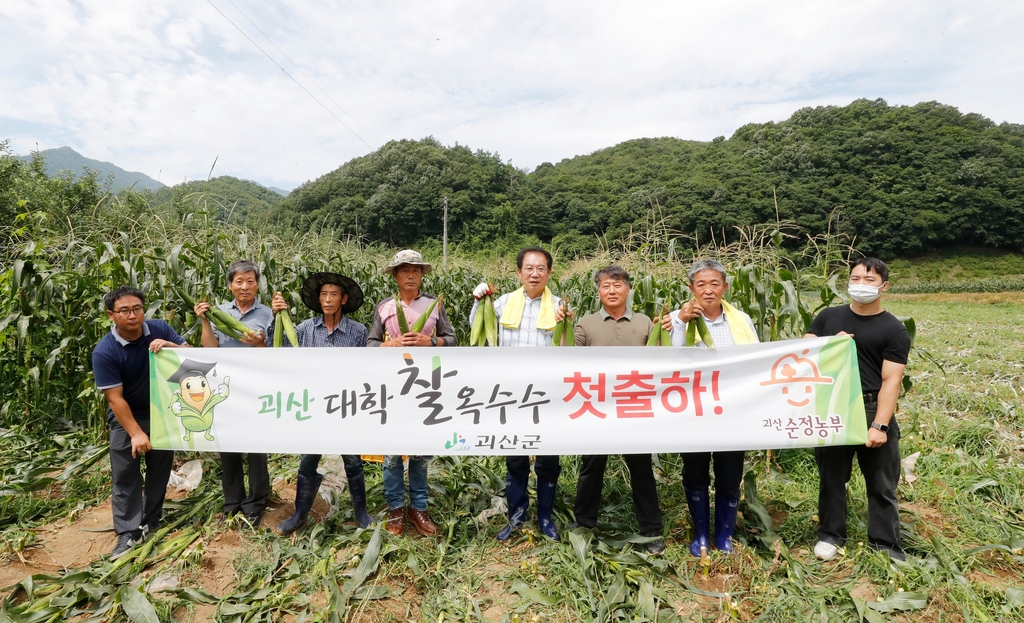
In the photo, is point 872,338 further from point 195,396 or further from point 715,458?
point 195,396

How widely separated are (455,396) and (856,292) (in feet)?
7.94

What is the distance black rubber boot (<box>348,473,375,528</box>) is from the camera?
131 inches

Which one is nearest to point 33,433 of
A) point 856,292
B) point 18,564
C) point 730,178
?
point 18,564

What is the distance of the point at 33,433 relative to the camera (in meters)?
4.50

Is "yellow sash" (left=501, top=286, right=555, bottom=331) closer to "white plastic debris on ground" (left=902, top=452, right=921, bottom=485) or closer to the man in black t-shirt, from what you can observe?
the man in black t-shirt

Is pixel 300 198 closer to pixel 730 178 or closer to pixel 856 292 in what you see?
pixel 856 292

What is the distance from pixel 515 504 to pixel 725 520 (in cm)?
131

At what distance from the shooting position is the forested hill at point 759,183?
33.0 m

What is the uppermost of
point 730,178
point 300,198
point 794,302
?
point 730,178

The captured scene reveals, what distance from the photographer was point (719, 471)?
9.91ft

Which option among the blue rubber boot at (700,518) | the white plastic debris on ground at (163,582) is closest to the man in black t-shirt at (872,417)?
the blue rubber boot at (700,518)

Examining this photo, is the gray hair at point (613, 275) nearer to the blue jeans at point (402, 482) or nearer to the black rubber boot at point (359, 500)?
the blue jeans at point (402, 482)

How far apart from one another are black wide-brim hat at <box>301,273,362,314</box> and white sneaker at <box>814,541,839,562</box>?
3.38m

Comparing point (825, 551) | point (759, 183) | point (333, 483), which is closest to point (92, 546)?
point (333, 483)
